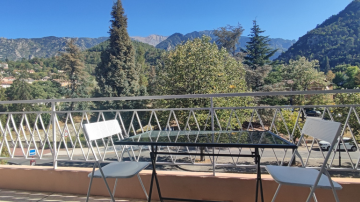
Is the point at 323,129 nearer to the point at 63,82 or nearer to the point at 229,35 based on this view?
the point at 63,82

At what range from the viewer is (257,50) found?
2644cm

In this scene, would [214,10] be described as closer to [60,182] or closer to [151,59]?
[151,59]

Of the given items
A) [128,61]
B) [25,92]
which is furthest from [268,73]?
[25,92]

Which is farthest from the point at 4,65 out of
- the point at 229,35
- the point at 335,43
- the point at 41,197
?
the point at 335,43

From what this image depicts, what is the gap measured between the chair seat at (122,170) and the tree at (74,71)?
83.1 feet

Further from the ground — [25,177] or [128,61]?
[128,61]

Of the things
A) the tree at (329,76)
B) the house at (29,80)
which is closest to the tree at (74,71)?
the house at (29,80)

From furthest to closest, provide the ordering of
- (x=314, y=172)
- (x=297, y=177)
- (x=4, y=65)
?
1. (x=4, y=65)
2. (x=314, y=172)
3. (x=297, y=177)

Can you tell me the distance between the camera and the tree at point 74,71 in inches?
956

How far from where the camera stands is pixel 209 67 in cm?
1262

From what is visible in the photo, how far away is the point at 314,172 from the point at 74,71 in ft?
91.8

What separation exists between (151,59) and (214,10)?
19.4m

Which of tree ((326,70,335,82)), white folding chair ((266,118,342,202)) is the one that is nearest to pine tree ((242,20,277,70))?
tree ((326,70,335,82))

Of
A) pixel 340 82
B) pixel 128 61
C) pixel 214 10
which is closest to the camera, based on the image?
pixel 128 61
